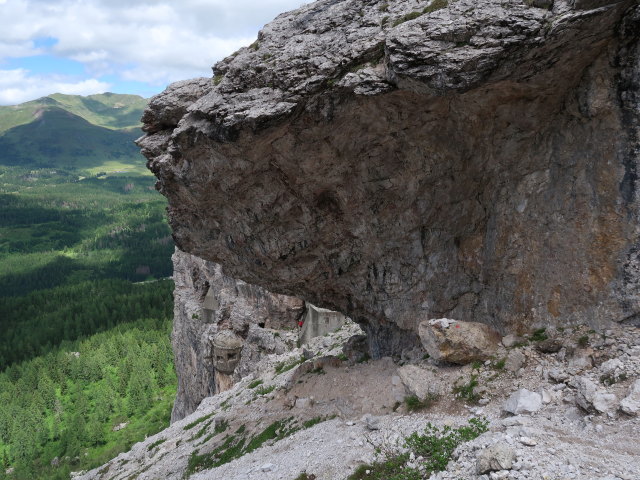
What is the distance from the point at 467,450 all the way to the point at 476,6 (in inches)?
599

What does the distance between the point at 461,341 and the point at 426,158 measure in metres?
8.59

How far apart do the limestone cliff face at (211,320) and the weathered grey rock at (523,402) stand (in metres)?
32.8

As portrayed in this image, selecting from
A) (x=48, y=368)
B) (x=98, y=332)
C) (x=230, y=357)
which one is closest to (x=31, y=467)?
(x=48, y=368)

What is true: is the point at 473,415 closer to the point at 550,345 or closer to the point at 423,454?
the point at 423,454

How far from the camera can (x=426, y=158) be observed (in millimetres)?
20031

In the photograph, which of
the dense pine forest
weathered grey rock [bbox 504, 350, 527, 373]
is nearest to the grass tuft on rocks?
weathered grey rock [bbox 504, 350, 527, 373]

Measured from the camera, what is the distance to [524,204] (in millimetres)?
19219

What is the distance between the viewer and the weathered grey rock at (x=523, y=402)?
15289mm

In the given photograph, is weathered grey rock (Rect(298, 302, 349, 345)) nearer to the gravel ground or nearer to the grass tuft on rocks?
the gravel ground

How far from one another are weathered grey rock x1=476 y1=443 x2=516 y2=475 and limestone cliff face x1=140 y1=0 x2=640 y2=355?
23.5 feet

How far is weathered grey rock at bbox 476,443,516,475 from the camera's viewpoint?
40.9 feet

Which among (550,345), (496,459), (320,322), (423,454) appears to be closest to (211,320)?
(320,322)

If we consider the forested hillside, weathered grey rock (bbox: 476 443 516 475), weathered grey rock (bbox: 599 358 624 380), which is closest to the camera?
weathered grey rock (bbox: 476 443 516 475)

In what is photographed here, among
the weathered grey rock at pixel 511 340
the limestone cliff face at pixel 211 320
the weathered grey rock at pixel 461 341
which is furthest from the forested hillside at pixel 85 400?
the weathered grey rock at pixel 511 340
